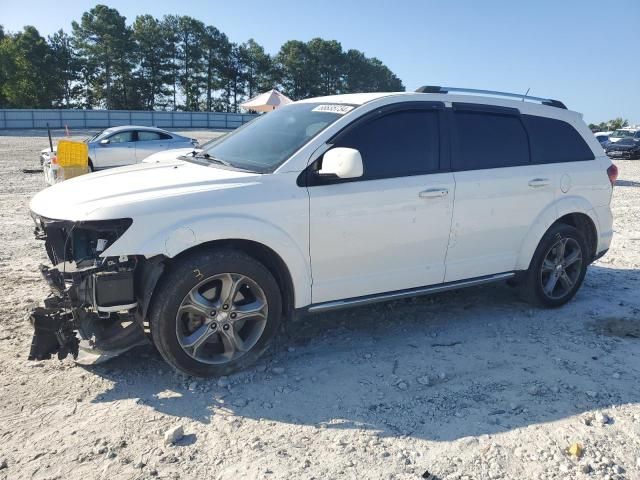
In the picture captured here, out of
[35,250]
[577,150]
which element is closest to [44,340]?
[35,250]

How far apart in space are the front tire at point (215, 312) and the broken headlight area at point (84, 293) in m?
0.24

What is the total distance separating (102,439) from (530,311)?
392cm

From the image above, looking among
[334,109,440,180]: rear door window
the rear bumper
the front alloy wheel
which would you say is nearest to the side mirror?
[334,109,440,180]: rear door window

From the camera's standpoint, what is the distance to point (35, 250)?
707 centimetres

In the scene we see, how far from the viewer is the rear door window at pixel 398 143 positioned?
4.17 meters

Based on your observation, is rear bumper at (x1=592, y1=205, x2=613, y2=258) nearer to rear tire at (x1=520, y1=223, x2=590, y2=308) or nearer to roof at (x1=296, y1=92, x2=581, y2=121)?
rear tire at (x1=520, y1=223, x2=590, y2=308)

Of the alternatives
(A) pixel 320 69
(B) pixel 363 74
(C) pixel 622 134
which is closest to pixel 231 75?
(A) pixel 320 69

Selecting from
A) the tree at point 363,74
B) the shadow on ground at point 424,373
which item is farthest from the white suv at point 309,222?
the tree at point 363,74

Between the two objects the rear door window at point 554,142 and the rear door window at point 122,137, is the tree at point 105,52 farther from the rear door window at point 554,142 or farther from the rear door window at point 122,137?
the rear door window at point 554,142

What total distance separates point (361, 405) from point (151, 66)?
7782 cm

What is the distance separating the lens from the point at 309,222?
387 cm

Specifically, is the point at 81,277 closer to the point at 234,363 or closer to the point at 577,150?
the point at 234,363

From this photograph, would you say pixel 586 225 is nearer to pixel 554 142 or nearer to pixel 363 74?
pixel 554 142

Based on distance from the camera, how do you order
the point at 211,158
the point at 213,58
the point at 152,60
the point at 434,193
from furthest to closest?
the point at 213,58 < the point at 152,60 < the point at 211,158 < the point at 434,193
